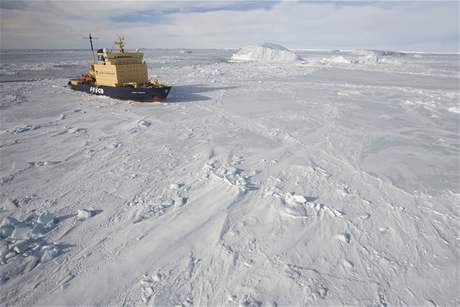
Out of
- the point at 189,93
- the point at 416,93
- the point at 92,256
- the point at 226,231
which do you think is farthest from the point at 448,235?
the point at 416,93

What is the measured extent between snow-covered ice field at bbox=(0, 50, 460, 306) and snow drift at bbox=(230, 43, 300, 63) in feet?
164

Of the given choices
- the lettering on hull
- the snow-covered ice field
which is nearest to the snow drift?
the lettering on hull

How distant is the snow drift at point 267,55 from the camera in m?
54.9

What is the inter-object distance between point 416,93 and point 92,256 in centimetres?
1870

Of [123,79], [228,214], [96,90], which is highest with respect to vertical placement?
[123,79]

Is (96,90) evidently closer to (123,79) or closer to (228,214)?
(123,79)

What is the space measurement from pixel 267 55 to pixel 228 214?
207ft

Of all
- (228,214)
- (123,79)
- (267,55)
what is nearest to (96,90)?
(123,79)

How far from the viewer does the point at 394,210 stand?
15.0 ft

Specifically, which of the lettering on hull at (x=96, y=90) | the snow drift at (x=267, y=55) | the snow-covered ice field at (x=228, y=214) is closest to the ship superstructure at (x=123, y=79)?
the lettering on hull at (x=96, y=90)

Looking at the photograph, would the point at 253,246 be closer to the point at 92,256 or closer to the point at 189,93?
the point at 92,256

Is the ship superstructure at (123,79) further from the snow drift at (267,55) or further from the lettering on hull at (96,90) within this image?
the snow drift at (267,55)

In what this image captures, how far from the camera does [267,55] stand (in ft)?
203

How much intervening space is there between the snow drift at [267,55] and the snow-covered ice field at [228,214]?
50.1m
